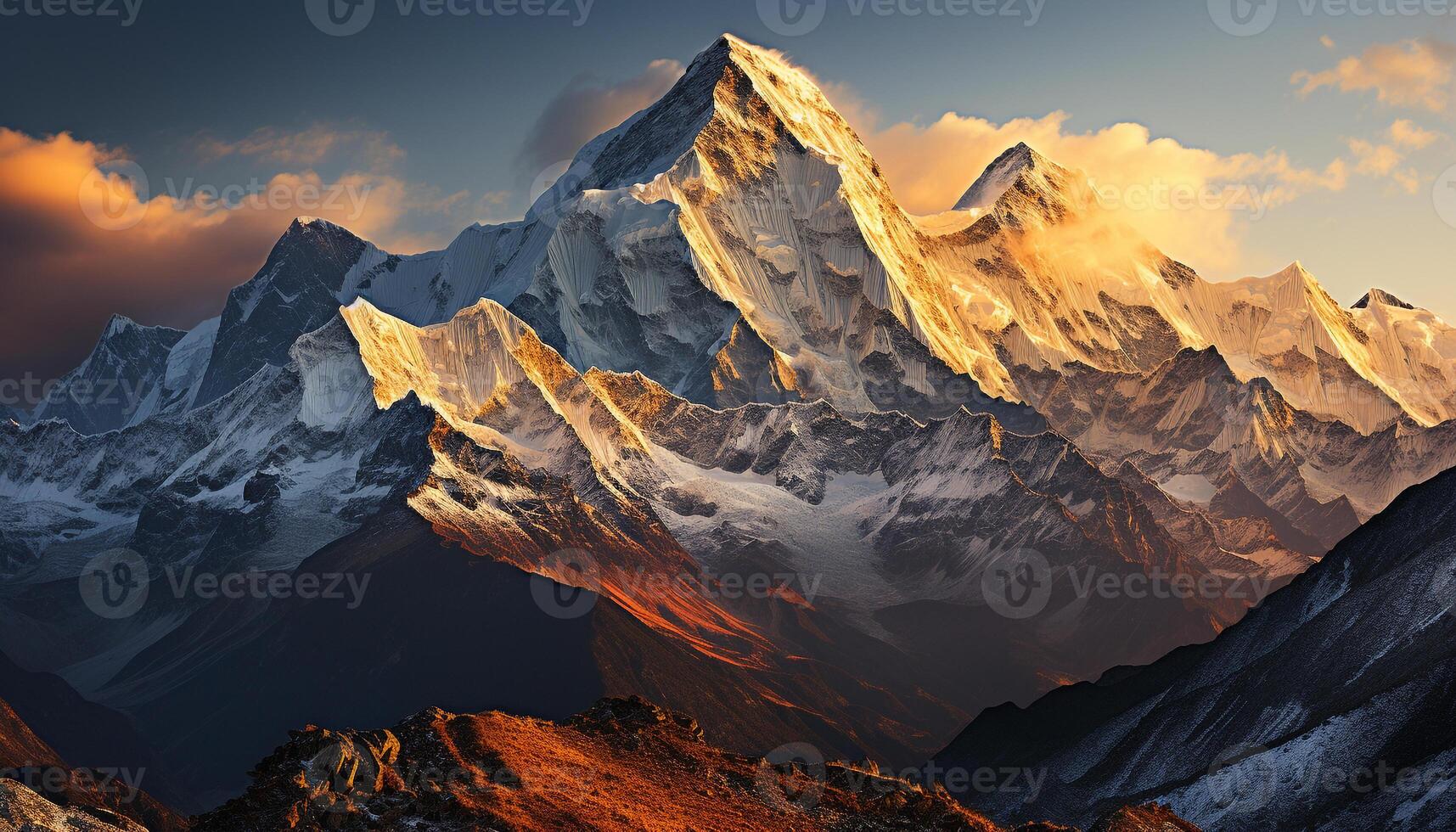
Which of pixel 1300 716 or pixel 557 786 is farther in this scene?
pixel 1300 716

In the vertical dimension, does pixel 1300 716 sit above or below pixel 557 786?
below

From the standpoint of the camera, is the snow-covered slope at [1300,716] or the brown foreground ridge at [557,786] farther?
the snow-covered slope at [1300,716]

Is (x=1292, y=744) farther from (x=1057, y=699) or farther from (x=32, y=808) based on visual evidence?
(x=32, y=808)

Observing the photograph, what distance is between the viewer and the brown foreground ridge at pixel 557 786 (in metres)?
59.2

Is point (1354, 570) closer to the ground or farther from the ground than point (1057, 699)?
farther from the ground

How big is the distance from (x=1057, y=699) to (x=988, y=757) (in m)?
9.66

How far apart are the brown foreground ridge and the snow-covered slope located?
75.3 feet

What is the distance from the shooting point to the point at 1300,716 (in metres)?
113

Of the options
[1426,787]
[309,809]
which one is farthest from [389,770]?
[1426,787]

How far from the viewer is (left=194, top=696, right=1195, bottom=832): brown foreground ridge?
5919cm

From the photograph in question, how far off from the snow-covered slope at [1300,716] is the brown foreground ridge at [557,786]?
22946 mm

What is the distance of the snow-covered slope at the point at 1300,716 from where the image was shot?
309 ft

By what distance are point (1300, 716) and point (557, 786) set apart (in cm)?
6790

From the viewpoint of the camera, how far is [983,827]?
6750 centimetres
